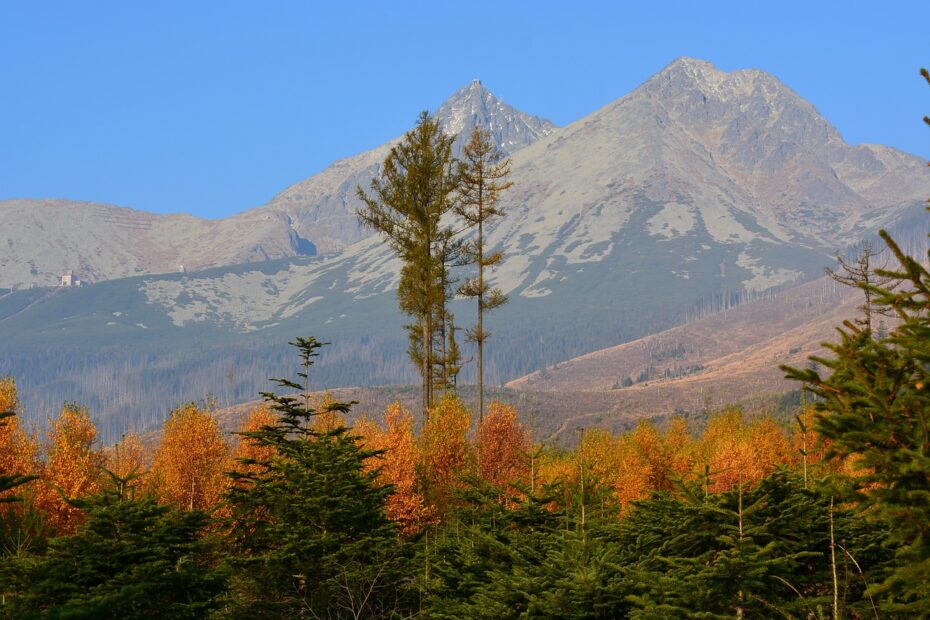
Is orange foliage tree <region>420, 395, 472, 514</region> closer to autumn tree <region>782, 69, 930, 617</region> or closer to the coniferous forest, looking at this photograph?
the coniferous forest

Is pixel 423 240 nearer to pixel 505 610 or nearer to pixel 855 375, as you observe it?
pixel 505 610

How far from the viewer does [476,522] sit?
26.5m

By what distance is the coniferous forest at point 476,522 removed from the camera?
35.9 feet

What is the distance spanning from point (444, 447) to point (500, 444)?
2.68 meters

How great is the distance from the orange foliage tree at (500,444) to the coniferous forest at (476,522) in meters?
0.25

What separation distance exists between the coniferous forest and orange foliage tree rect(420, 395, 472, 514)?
0.17 m

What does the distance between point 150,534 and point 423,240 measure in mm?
25760

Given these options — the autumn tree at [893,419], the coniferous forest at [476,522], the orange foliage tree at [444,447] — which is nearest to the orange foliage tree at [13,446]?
the coniferous forest at [476,522]

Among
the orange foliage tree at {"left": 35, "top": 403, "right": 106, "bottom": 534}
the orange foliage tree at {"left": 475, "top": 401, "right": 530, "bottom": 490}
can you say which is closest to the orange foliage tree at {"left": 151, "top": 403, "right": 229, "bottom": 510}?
the orange foliage tree at {"left": 35, "top": 403, "right": 106, "bottom": 534}

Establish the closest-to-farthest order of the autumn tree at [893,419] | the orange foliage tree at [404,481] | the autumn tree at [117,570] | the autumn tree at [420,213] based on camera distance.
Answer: the autumn tree at [893,419] → the autumn tree at [117,570] → the orange foliage tree at [404,481] → the autumn tree at [420,213]

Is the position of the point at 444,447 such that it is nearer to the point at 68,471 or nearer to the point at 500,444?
the point at 500,444

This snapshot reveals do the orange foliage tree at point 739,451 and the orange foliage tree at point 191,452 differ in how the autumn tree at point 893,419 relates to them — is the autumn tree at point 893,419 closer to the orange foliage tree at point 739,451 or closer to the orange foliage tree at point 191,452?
the orange foliage tree at point 739,451

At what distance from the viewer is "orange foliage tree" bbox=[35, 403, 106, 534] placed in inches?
1703

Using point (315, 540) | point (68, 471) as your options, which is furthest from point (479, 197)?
point (315, 540)
